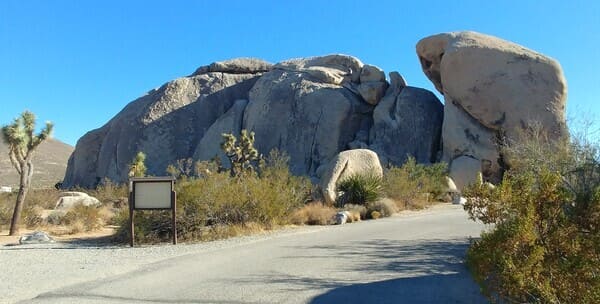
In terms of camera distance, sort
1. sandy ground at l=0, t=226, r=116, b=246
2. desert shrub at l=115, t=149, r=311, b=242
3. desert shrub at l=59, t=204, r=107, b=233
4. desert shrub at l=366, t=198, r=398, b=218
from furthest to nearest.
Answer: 1. desert shrub at l=366, t=198, r=398, b=218
2. desert shrub at l=59, t=204, r=107, b=233
3. sandy ground at l=0, t=226, r=116, b=246
4. desert shrub at l=115, t=149, r=311, b=242

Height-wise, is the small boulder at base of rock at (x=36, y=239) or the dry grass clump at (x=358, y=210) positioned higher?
the dry grass clump at (x=358, y=210)

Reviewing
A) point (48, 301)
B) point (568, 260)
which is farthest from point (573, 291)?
point (48, 301)

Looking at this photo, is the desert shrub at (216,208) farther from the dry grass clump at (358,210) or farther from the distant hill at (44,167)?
the distant hill at (44,167)

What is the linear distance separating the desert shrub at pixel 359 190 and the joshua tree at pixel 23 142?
1188cm

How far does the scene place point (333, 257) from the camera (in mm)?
9273

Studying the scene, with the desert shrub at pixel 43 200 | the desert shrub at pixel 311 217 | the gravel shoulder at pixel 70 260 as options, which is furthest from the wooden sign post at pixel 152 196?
the desert shrub at pixel 43 200

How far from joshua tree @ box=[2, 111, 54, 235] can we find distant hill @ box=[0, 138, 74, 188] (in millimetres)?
54863

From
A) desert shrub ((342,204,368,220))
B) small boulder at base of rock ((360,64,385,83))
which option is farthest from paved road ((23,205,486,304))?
small boulder at base of rock ((360,64,385,83))

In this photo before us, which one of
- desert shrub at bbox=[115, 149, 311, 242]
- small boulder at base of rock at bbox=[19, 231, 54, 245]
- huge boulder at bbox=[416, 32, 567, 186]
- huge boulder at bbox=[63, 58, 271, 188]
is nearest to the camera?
desert shrub at bbox=[115, 149, 311, 242]

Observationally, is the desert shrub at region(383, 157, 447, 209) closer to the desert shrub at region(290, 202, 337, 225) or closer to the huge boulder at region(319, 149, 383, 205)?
the huge boulder at region(319, 149, 383, 205)

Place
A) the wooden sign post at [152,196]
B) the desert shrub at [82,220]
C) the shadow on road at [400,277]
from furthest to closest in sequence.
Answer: the desert shrub at [82,220] < the wooden sign post at [152,196] < the shadow on road at [400,277]

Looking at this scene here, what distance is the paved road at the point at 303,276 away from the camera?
6.39 meters

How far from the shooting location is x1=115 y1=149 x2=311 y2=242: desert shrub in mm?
13219

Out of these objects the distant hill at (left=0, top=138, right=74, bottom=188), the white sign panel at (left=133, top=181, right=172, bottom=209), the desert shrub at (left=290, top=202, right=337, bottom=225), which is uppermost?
the distant hill at (left=0, top=138, right=74, bottom=188)
